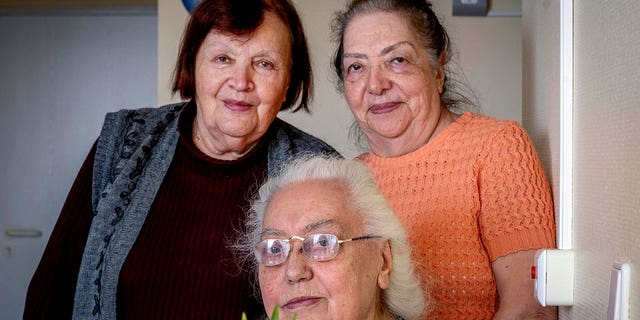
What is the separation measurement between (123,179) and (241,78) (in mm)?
407

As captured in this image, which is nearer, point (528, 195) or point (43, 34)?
point (528, 195)

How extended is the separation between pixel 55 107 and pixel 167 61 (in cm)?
102

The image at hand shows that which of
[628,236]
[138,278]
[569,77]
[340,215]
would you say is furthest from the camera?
[138,278]

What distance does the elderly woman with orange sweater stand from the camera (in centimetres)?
171

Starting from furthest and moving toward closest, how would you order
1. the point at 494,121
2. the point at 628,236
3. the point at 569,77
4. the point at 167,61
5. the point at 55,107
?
the point at 55,107
the point at 167,61
the point at 494,121
the point at 569,77
the point at 628,236

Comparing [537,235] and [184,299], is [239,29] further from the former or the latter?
[537,235]

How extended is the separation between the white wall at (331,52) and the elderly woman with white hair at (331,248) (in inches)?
65.5

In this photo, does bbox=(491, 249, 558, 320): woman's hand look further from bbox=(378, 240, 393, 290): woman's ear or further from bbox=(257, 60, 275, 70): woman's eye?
bbox=(257, 60, 275, 70): woman's eye

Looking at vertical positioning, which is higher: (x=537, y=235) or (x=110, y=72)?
(x=110, y=72)

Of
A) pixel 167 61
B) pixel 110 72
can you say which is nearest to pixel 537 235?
pixel 167 61

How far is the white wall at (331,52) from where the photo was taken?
3.43 metres

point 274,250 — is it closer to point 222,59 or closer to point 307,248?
point 307,248

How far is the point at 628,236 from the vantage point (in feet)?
3.65

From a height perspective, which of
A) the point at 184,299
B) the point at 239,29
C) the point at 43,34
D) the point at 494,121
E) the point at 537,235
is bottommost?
the point at 184,299
